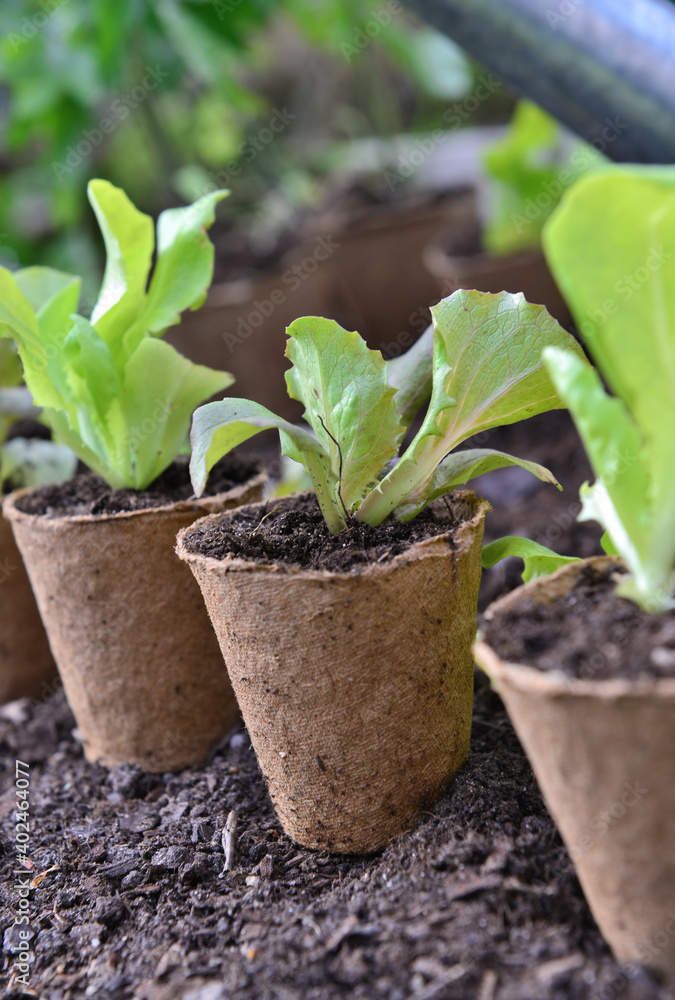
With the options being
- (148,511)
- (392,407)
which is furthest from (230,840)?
(392,407)

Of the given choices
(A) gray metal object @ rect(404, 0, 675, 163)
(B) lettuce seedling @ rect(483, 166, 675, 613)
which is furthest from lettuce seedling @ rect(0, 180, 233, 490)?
(B) lettuce seedling @ rect(483, 166, 675, 613)

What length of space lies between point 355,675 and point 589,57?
636 mm

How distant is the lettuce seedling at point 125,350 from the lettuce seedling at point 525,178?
1511 millimetres

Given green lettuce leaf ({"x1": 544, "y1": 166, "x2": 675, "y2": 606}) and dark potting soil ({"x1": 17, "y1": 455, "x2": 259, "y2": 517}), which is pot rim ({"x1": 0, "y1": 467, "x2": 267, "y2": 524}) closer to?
dark potting soil ({"x1": 17, "y1": 455, "x2": 259, "y2": 517})

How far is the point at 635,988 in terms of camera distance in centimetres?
57

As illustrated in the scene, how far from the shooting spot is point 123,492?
1.08m

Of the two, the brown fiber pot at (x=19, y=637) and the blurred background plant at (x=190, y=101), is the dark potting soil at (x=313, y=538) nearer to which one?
the brown fiber pot at (x=19, y=637)

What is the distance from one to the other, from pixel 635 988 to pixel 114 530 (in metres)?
0.70

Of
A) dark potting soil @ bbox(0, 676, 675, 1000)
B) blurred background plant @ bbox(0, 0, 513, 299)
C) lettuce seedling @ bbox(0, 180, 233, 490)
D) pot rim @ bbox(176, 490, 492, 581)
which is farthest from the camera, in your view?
blurred background plant @ bbox(0, 0, 513, 299)

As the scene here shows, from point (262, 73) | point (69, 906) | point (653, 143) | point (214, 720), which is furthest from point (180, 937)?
point (262, 73)

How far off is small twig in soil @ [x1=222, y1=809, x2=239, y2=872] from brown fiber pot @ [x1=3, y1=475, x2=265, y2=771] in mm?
193

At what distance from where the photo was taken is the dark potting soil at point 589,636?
555mm

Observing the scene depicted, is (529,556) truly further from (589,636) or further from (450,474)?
(589,636)

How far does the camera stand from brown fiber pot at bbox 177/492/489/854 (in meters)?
0.75
